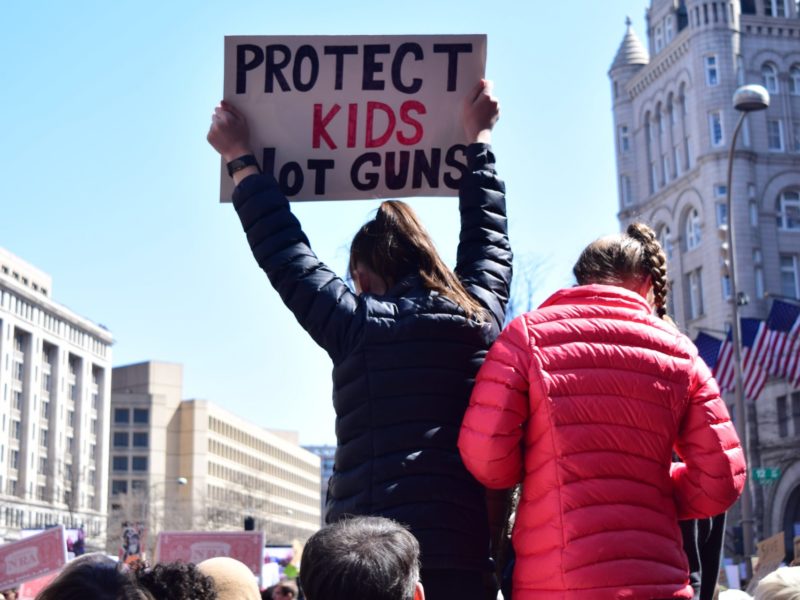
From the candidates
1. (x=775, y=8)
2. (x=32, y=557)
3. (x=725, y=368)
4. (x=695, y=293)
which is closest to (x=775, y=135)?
(x=775, y=8)

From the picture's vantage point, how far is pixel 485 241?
14.5ft

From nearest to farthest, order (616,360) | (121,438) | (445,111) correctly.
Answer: (616,360) < (445,111) < (121,438)

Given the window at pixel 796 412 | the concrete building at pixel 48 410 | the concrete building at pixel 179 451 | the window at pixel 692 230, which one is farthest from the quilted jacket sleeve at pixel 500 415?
the concrete building at pixel 179 451

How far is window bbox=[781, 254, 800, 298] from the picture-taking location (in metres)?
66.3

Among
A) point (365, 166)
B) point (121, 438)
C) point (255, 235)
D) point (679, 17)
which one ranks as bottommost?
point (255, 235)

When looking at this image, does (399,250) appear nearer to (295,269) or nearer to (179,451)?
(295,269)

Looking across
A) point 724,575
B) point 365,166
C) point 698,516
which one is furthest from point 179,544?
point 698,516

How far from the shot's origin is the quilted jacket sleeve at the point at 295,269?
4.03m

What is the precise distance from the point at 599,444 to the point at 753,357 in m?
31.4

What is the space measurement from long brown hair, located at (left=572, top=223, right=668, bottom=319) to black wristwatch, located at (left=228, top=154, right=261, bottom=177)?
4.01 ft

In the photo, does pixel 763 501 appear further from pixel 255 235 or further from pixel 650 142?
pixel 255 235

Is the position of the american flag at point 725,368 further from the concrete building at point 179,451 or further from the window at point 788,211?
the concrete building at point 179,451

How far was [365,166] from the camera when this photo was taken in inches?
197

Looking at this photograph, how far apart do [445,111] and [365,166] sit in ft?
1.24
